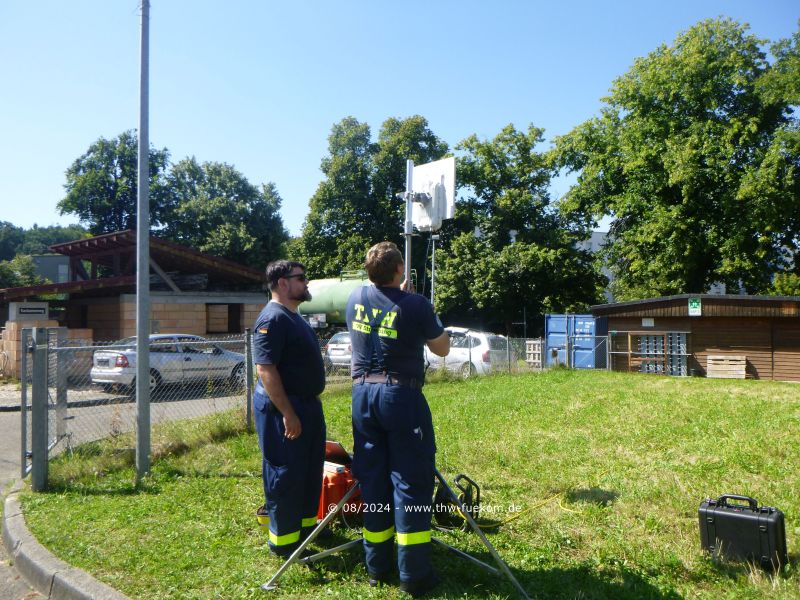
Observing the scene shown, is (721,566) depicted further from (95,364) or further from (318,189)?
(318,189)

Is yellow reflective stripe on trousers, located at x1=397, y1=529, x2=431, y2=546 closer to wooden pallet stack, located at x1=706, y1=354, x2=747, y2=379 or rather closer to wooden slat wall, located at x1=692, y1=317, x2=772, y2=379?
wooden pallet stack, located at x1=706, y1=354, x2=747, y2=379

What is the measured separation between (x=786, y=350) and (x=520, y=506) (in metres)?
18.2

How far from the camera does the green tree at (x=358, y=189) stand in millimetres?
37719

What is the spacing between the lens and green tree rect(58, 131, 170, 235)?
41281mm

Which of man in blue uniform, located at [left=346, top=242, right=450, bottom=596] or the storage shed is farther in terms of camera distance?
the storage shed

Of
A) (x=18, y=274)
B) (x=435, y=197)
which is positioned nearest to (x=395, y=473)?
(x=435, y=197)

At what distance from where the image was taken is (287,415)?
400 centimetres

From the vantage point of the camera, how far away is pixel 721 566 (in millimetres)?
3854

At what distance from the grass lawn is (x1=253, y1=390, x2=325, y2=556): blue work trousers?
25 centimetres

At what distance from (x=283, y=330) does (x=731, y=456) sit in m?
5.01

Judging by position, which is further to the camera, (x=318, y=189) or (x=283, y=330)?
(x=318, y=189)

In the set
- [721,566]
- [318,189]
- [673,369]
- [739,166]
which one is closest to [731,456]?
[721,566]

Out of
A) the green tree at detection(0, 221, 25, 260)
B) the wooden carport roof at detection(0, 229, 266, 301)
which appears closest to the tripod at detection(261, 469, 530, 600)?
the wooden carport roof at detection(0, 229, 266, 301)

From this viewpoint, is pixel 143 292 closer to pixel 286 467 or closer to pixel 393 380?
pixel 286 467
